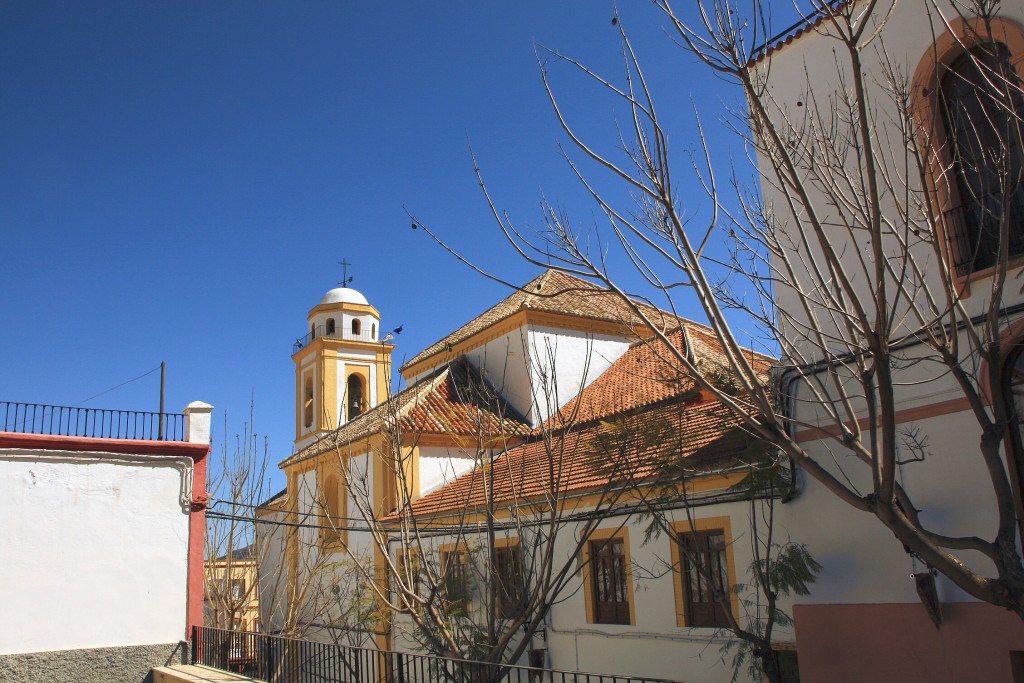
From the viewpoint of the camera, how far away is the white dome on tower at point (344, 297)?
1243 inches

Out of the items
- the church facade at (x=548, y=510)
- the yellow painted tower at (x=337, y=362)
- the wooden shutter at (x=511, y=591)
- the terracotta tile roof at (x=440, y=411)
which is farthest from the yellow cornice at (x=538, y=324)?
the wooden shutter at (x=511, y=591)

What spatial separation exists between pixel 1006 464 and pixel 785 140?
11.5 ft

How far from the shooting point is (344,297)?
31.7 m

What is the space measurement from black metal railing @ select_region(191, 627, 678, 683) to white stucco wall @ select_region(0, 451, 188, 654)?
816mm

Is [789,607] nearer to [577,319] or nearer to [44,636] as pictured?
[44,636]

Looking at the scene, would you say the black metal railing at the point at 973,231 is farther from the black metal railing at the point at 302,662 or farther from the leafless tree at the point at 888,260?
the black metal railing at the point at 302,662

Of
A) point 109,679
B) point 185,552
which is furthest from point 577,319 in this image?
point 109,679

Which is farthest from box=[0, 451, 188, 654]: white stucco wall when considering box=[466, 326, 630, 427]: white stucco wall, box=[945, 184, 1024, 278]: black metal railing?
box=[945, 184, 1024, 278]: black metal railing

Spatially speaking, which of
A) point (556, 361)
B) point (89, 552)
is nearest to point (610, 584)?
point (89, 552)

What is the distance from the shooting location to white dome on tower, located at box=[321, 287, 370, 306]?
3156 cm

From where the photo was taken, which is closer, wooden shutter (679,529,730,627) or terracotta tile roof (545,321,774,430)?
wooden shutter (679,529,730,627)

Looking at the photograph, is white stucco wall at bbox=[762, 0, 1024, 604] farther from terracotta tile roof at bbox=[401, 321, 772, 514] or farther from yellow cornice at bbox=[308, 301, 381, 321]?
yellow cornice at bbox=[308, 301, 381, 321]

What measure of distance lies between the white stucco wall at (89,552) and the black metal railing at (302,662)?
2.68ft

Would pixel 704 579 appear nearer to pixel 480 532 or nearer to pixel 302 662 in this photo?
pixel 480 532
